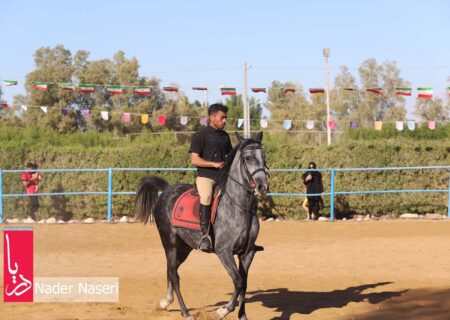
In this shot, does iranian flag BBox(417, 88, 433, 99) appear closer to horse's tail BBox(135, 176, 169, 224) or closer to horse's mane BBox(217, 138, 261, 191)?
horse's tail BBox(135, 176, 169, 224)

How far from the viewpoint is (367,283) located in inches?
409

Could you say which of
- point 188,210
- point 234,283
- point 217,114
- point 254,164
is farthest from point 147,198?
point 254,164

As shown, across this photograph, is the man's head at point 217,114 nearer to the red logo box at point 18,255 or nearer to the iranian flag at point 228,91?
the red logo box at point 18,255

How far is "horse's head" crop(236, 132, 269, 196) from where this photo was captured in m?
6.90

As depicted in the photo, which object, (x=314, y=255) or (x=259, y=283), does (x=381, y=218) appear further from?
(x=259, y=283)

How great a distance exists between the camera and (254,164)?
707cm

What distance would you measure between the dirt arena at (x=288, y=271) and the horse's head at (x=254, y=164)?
1.94 m

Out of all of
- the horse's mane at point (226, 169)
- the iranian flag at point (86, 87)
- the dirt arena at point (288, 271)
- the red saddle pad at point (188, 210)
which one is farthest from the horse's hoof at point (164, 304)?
the iranian flag at point (86, 87)

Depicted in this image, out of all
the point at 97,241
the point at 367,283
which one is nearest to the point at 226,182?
the point at 367,283

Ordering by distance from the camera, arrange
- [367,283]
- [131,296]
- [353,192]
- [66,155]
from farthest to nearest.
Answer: [66,155], [353,192], [367,283], [131,296]

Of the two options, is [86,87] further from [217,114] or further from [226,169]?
[226,169]

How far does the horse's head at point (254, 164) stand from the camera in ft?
22.6

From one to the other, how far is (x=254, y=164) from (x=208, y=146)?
0.99 metres

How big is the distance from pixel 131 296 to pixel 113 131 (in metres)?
45.3
